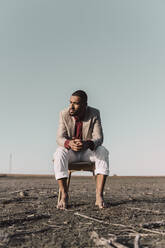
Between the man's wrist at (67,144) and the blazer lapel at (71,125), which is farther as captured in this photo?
the blazer lapel at (71,125)

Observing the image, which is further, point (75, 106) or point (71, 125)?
point (71, 125)

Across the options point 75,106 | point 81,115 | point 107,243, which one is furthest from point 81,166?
point 107,243

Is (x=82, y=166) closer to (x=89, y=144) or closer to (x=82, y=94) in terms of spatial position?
(x=89, y=144)

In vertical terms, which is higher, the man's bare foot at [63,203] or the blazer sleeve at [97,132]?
the blazer sleeve at [97,132]

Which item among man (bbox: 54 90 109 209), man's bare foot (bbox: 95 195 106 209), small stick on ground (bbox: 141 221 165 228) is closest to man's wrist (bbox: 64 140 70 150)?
man (bbox: 54 90 109 209)

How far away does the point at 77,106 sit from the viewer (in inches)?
159

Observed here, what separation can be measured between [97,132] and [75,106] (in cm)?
48

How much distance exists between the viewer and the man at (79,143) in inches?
148

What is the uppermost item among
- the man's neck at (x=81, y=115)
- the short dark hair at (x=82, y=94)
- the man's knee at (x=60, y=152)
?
the short dark hair at (x=82, y=94)

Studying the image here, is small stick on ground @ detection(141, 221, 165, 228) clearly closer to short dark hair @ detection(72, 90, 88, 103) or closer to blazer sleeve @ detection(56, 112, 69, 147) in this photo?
blazer sleeve @ detection(56, 112, 69, 147)

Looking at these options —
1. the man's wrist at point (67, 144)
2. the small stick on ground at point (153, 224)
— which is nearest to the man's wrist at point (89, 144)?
the man's wrist at point (67, 144)

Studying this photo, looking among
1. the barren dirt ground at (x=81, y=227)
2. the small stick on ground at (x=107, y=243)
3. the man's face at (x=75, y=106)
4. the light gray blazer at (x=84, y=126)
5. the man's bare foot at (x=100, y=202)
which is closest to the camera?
the small stick on ground at (x=107, y=243)

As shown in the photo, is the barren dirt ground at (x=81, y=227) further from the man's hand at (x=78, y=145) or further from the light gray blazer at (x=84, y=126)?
the light gray blazer at (x=84, y=126)

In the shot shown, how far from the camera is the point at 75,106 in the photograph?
4051 millimetres
